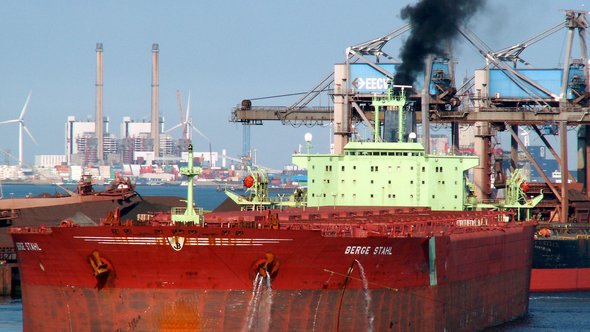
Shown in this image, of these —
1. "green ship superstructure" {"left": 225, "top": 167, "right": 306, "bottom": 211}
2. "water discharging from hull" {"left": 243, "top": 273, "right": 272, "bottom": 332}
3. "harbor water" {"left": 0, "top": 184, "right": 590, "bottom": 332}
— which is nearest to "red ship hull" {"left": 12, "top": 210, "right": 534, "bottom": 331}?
"water discharging from hull" {"left": 243, "top": 273, "right": 272, "bottom": 332}

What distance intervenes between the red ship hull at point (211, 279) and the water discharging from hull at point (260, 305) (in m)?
0.03

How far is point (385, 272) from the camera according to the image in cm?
3712

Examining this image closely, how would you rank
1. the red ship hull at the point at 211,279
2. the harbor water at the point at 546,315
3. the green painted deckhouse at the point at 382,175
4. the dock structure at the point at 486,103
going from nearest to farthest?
the red ship hull at the point at 211,279, the harbor water at the point at 546,315, the green painted deckhouse at the point at 382,175, the dock structure at the point at 486,103

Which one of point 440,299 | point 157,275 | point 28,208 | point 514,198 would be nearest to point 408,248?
point 440,299

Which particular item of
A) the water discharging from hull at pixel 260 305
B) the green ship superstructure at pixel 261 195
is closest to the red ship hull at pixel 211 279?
the water discharging from hull at pixel 260 305

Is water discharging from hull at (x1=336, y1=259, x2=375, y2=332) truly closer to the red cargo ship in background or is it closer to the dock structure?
the red cargo ship in background

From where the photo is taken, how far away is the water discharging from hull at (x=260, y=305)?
34.2m

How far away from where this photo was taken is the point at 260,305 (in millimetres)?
34344

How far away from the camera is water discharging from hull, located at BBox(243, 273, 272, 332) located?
112ft

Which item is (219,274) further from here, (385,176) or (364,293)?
(385,176)

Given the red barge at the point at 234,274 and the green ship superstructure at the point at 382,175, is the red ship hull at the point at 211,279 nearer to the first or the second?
the red barge at the point at 234,274

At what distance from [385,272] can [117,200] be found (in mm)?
38857

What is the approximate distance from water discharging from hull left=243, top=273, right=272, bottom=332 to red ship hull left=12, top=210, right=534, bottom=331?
0.03 m

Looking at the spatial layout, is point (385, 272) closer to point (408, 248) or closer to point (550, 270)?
point (408, 248)
